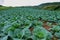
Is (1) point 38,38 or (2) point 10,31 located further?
(2) point 10,31

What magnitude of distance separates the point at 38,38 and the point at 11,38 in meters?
0.27

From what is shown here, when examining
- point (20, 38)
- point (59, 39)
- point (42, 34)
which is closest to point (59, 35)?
point (59, 39)

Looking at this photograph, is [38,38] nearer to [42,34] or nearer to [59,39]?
[42,34]

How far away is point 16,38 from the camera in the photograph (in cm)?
170

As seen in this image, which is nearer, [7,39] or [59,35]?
[7,39]

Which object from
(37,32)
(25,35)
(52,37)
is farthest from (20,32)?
(52,37)

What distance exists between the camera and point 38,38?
1.66 metres

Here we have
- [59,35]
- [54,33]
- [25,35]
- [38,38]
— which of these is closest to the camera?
[38,38]

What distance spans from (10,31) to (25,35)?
0.56 ft

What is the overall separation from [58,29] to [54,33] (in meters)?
0.07

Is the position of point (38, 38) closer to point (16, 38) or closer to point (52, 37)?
point (16, 38)

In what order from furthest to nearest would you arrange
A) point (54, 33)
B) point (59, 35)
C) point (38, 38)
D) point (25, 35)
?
1. point (54, 33)
2. point (59, 35)
3. point (25, 35)
4. point (38, 38)

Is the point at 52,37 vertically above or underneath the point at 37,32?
underneath

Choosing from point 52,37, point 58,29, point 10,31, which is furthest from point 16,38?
point 58,29
